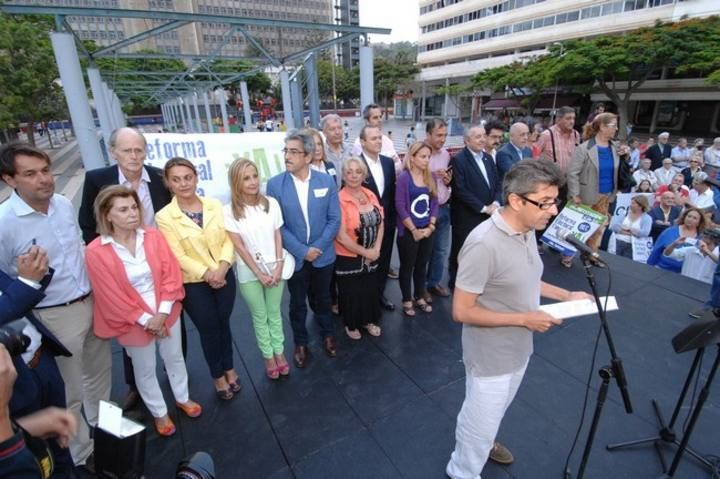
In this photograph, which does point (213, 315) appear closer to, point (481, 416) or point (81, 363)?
point (81, 363)

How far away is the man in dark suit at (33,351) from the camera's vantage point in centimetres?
130

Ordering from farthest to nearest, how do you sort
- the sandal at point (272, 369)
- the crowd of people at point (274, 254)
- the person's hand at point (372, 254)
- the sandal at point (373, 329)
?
the sandal at point (373, 329)
the person's hand at point (372, 254)
the sandal at point (272, 369)
the crowd of people at point (274, 254)

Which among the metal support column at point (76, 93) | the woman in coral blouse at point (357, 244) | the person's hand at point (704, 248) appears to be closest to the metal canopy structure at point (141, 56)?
the metal support column at point (76, 93)

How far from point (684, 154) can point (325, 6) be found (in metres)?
81.8

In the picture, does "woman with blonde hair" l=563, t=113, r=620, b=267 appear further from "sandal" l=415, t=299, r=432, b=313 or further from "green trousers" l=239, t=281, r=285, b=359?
"green trousers" l=239, t=281, r=285, b=359

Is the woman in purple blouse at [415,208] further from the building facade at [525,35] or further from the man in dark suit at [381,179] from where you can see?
the building facade at [525,35]

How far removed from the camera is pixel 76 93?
3283mm

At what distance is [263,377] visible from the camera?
285 cm

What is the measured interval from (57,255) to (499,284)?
2.23m

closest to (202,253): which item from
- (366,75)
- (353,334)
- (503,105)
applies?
(353,334)

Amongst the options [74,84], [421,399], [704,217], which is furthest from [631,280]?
[74,84]

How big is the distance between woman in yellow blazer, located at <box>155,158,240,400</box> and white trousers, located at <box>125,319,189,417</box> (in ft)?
0.59

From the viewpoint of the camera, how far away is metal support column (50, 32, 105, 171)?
10.6 feet

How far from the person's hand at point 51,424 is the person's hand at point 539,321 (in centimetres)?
171
